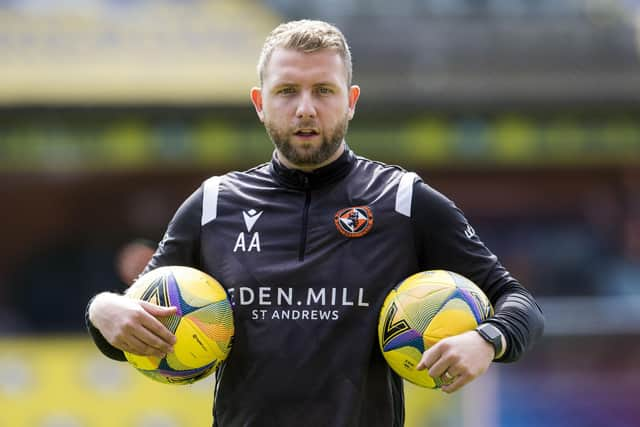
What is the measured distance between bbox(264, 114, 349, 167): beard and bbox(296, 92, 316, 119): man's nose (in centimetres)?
4

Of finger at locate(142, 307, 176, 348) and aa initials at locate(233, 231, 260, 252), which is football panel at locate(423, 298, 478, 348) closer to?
aa initials at locate(233, 231, 260, 252)

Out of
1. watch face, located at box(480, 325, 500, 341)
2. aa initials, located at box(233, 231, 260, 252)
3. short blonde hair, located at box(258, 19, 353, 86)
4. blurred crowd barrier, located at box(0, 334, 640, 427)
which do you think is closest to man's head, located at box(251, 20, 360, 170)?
short blonde hair, located at box(258, 19, 353, 86)

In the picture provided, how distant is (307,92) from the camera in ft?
12.6

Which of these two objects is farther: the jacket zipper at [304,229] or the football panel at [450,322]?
A: the jacket zipper at [304,229]

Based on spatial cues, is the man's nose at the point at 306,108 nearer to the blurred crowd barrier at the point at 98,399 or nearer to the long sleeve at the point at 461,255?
the long sleeve at the point at 461,255

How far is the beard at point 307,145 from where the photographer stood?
3.88m

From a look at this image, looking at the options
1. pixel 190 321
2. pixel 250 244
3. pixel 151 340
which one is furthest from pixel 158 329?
pixel 250 244

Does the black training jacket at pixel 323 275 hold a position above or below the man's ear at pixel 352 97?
below

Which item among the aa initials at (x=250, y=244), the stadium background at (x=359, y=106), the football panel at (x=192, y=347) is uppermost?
the aa initials at (x=250, y=244)

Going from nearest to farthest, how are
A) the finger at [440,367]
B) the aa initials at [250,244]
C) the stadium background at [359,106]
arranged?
1. the finger at [440,367]
2. the aa initials at [250,244]
3. the stadium background at [359,106]

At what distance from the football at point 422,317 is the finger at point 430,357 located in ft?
0.81

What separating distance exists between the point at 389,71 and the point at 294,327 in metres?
9.17

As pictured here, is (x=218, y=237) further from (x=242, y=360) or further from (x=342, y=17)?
(x=342, y=17)

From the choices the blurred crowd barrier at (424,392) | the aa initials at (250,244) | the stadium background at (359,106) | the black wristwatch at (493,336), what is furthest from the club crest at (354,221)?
the stadium background at (359,106)
